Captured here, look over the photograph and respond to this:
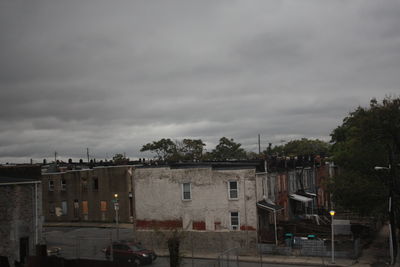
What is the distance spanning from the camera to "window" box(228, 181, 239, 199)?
38.2m

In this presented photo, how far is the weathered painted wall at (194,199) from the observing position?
124 feet

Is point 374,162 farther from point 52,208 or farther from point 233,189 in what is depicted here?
point 52,208

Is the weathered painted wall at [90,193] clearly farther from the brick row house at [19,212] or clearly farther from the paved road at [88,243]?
the brick row house at [19,212]

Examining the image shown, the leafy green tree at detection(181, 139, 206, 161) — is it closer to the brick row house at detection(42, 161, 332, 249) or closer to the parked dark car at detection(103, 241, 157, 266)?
the brick row house at detection(42, 161, 332, 249)

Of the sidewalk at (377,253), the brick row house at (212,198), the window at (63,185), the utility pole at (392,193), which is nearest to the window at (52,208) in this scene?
the window at (63,185)

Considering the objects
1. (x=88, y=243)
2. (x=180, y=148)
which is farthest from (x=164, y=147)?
(x=88, y=243)

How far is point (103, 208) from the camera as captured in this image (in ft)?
186

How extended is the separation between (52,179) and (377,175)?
4406cm

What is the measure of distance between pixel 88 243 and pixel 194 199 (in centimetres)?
1090

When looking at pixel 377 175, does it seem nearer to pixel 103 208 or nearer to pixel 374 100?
pixel 374 100

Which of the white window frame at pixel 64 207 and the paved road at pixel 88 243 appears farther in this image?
the white window frame at pixel 64 207

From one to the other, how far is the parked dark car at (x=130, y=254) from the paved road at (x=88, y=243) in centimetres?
74

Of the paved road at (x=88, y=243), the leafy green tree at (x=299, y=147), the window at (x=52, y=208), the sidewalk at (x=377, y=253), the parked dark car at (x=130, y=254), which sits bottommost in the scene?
the sidewalk at (x=377, y=253)

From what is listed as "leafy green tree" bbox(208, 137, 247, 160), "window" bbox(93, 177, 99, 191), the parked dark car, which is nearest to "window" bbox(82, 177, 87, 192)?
"window" bbox(93, 177, 99, 191)
